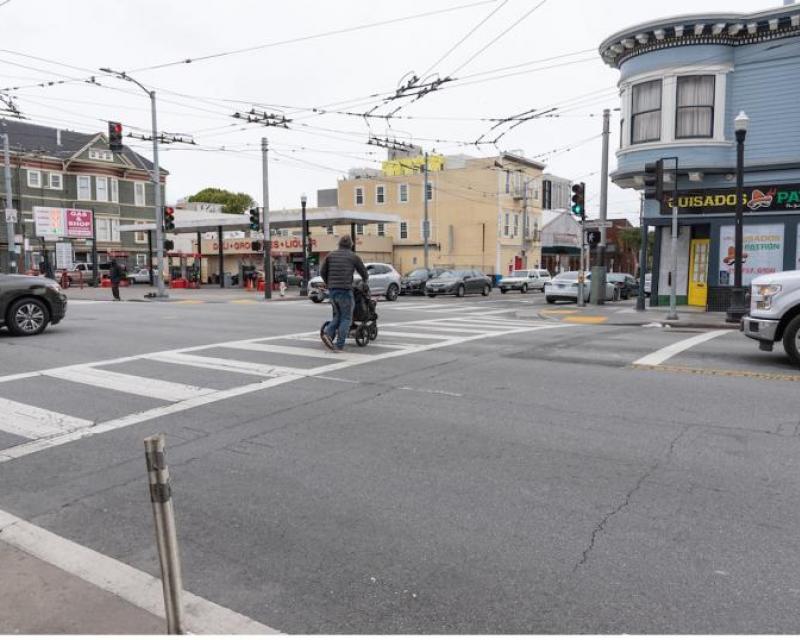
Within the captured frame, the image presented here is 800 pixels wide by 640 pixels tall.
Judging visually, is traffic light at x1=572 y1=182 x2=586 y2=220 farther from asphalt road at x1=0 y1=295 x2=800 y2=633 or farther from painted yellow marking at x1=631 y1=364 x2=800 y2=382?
painted yellow marking at x1=631 y1=364 x2=800 y2=382

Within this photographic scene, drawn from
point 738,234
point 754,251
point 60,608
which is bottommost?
point 60,608

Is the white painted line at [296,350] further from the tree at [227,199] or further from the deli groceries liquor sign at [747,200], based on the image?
the tree at [227,199]

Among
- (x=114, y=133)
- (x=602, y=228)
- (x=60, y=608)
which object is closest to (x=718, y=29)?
(x=602, y=228)

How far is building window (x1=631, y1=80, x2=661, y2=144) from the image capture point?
1977cm

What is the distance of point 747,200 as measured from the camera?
→ 19438 mm

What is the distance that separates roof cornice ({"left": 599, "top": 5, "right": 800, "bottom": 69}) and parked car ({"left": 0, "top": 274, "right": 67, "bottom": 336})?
57.0 ft

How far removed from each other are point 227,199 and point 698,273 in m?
74.2

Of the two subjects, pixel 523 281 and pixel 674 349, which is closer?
pixel 674 349

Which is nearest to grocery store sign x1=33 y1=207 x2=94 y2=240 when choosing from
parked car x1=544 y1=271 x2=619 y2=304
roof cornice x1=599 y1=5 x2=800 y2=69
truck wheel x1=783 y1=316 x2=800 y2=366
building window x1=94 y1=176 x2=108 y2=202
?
building window x1=94 y1=176 x2=108 y2=202

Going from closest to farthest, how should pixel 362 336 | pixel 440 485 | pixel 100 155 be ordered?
pixel 440 485 < pixel 362 336 < pixel 100 155

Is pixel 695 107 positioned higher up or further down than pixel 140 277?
higher up

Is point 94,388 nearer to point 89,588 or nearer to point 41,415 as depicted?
point 41,415

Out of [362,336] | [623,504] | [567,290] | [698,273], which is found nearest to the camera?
[623,504]

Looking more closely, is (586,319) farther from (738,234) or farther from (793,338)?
(793,338)
